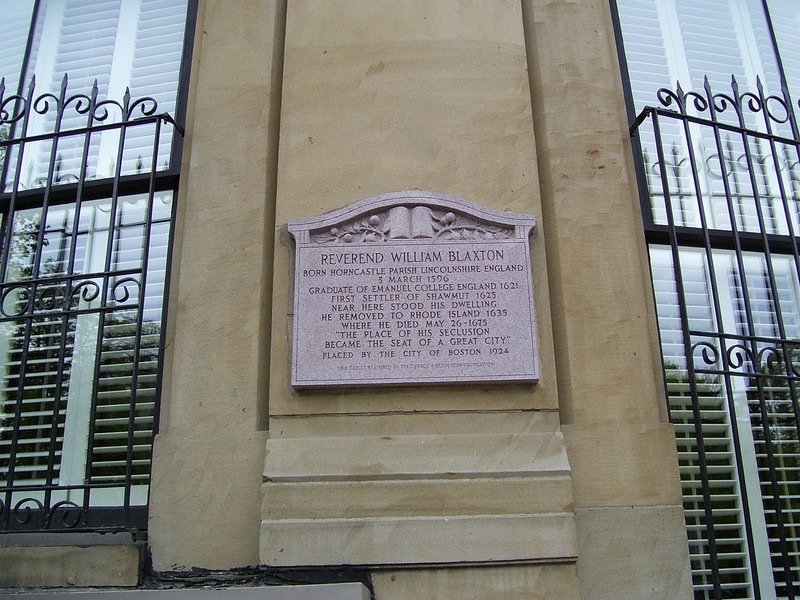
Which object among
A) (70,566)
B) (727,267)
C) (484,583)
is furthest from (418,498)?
(727,267)

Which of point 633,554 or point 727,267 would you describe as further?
point 727,267

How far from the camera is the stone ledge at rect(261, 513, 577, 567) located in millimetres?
3592

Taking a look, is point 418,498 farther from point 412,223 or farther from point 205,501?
point 412,223

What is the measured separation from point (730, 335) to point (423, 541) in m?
2.20

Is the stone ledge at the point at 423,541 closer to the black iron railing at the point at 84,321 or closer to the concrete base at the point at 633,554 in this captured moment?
the concrete base at the point at 633,554

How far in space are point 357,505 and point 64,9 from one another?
508 cm

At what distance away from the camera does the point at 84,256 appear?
517 centimetres

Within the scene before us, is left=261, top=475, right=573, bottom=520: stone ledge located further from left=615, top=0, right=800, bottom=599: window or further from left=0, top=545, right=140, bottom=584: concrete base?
left=615, top=0, right=800, bottom=599: window

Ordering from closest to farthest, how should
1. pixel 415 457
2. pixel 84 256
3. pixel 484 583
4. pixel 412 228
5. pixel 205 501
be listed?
pixel 484 583 → pixel 415 457 → pixel 205 501 → pixel 412 228 → pixel 84 256

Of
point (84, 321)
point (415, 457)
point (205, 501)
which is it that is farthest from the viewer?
point (84, 321)

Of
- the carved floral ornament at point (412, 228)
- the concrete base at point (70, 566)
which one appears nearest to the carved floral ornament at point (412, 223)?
the carved floral ornament at point (412, 228)

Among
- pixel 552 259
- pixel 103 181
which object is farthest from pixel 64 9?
pixel 552 259

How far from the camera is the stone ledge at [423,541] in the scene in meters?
3.59

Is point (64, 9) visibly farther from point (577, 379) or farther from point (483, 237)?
point (577, 379)
